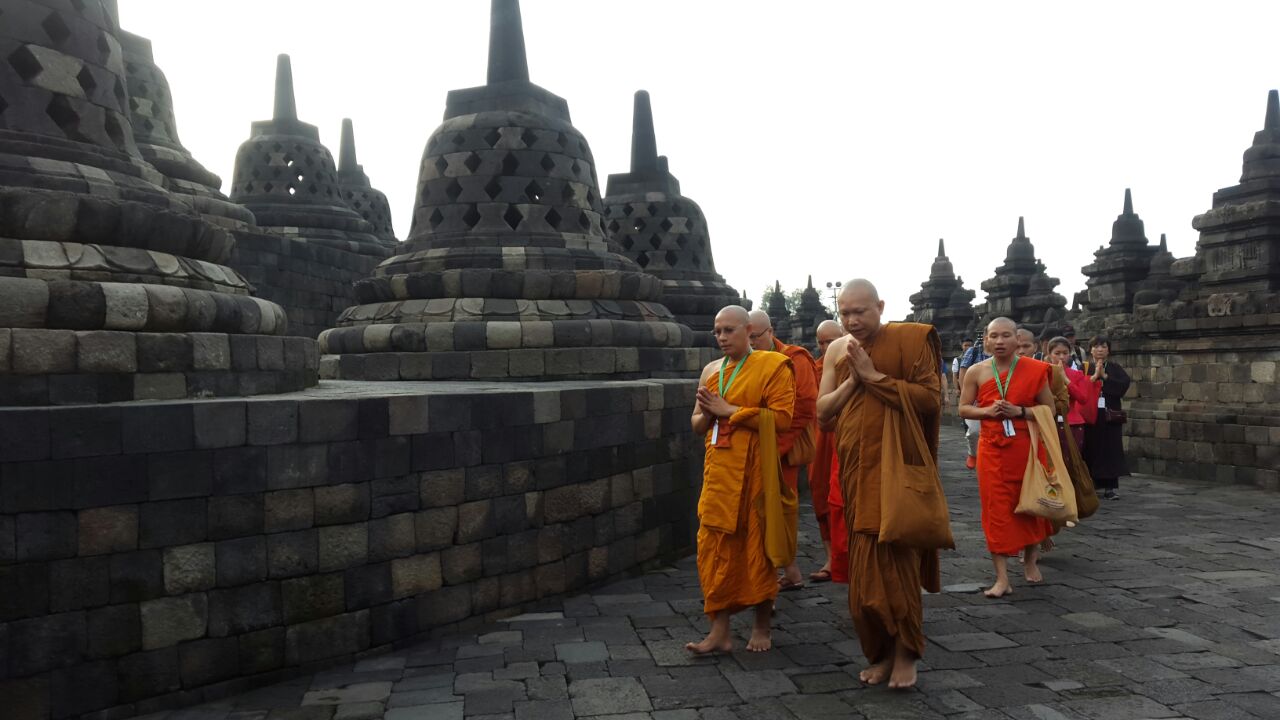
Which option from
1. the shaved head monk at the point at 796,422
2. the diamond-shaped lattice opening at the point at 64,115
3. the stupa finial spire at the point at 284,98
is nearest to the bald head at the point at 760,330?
the shaved head monk at the point at 796,422

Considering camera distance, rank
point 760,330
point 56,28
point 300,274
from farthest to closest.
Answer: point 300,274
point 760,330
point 56,28

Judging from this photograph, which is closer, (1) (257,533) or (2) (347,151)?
(1) (257,533)

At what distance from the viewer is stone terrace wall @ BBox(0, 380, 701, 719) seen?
3729 millimetres

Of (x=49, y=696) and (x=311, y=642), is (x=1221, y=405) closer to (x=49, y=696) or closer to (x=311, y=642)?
(x=311, y=642)

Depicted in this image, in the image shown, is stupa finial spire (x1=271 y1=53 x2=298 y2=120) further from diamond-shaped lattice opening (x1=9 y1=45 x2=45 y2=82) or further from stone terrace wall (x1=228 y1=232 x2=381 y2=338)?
diamond-shaped lattice opening (x1=9 y1=45 x2=45 y2=82)

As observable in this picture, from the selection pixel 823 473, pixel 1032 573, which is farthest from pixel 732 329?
pixel 1032 573

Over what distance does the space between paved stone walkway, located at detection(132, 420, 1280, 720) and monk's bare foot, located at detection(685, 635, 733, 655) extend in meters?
0.07

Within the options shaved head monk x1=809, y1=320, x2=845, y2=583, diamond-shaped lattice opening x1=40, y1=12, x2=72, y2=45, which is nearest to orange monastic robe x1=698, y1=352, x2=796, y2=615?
shaved head monk x1=809, y1=320, x2=845, y2=583

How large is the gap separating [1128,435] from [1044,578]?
6832 mm

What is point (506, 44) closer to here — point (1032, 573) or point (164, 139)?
point (164, 139)

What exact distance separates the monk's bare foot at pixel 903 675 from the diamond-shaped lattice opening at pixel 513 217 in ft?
20.2

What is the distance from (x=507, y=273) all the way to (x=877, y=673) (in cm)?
547

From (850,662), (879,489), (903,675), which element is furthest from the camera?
(850,662)

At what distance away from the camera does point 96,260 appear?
15.8 feet
